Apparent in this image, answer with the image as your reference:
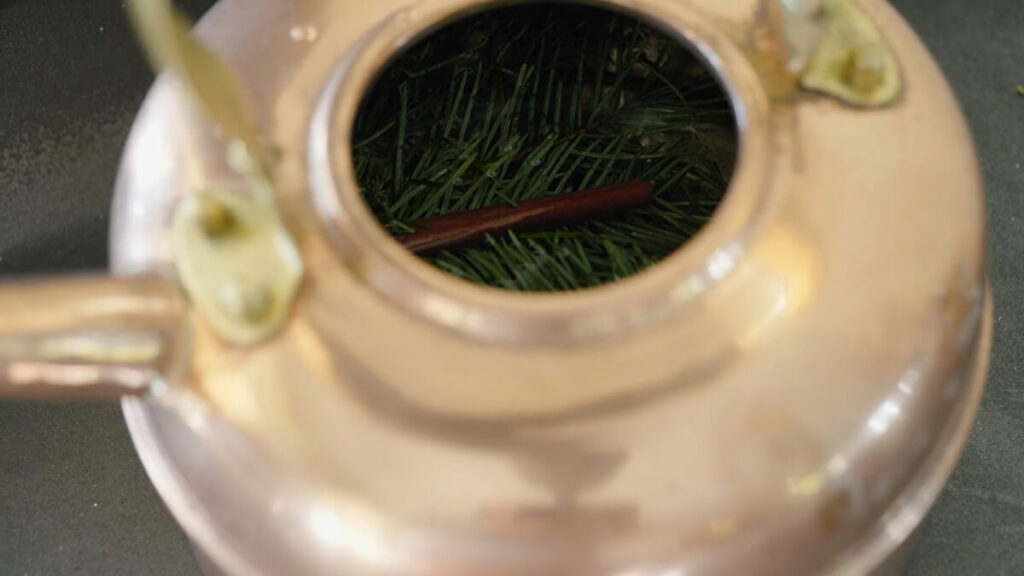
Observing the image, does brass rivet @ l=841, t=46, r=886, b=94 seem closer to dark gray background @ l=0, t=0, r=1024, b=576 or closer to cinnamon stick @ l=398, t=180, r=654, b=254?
cinnamon stick @ l=398, t=180, r=654, b=254

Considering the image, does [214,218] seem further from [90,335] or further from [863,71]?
[863,71]

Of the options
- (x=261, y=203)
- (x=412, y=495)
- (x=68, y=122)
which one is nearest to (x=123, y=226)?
(x=261, y=203)

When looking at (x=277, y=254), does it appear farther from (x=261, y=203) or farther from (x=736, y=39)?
(x=736, y=39)

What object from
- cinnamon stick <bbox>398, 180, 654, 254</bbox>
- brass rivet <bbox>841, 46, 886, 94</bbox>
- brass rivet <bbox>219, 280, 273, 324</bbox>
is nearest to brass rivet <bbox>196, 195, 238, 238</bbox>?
brass rivet <bbox>219, 280, 273, 324</bbox>

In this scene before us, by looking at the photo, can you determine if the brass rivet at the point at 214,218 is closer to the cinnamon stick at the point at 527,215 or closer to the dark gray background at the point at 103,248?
the cinnamon stick at the point at 527,215

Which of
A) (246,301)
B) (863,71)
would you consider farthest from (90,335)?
(863,71)
